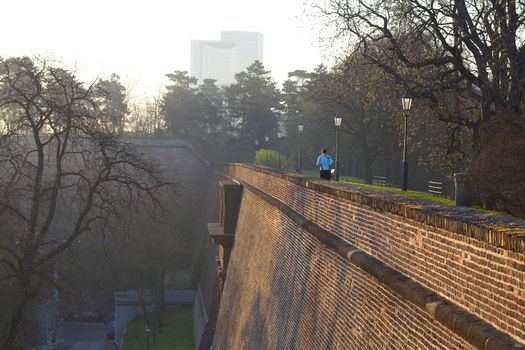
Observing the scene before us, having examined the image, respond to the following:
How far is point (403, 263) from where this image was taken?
6.56m

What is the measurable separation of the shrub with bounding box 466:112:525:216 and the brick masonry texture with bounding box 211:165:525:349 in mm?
3747

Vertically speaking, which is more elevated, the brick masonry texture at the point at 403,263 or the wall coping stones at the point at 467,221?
the wall coping stones at the point at 467,221

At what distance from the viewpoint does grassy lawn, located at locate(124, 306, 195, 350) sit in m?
34.2

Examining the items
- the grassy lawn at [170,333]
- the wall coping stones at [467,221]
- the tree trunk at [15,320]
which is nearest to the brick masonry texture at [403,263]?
the wall coping stones at [467,221]

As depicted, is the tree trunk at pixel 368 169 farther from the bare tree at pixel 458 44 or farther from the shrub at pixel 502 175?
the shrub at pixel 502 175

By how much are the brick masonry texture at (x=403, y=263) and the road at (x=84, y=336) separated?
28.6 meters

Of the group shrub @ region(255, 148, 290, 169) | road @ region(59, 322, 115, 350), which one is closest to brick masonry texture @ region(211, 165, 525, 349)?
road @ region(59, 322, 115, 350)

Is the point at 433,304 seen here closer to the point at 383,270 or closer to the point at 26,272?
the point at 383,270

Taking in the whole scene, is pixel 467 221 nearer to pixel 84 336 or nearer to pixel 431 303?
pixel 431 303

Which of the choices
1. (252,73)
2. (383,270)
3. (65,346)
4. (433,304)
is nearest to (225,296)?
(383,270)

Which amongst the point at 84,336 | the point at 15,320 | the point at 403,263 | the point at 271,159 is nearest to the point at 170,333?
the point at 84,336

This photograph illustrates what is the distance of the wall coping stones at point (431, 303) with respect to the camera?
4.29 metres

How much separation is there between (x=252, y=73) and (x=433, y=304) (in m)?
77.5

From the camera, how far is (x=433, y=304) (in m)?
5.34
